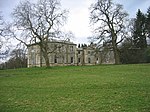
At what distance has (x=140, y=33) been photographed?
6088 cm

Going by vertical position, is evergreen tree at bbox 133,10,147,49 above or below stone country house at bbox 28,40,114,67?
above

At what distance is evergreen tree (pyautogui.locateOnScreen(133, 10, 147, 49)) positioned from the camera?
197ft

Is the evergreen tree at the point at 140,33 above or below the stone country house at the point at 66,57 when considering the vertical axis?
above

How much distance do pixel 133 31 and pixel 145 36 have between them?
3.45m

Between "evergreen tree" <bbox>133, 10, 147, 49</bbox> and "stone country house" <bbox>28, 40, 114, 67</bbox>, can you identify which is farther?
"stone country house" <bbox>28, 40, 114, 67</bbox>

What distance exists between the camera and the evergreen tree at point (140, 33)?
197 feet

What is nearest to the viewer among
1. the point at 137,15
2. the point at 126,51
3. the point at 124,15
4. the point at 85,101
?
the point at 85,101

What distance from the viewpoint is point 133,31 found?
61094 millimetres

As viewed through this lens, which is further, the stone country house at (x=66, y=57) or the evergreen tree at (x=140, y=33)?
the stone country house at (x=66, y=57)

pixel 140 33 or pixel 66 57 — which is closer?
pixel 140 33

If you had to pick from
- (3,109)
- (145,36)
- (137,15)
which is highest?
(137,15)

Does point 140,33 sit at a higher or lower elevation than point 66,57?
higher

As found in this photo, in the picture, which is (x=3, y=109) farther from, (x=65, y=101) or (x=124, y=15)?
(x=124, y=15)

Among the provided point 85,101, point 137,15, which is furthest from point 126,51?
point 85,101
